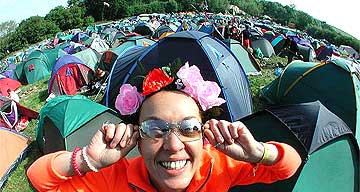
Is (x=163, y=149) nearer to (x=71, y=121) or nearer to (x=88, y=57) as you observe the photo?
(x=71, y=121)

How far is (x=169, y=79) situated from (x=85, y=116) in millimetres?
3581

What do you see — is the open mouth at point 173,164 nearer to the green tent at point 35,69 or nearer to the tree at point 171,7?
the green tent at point 35,69

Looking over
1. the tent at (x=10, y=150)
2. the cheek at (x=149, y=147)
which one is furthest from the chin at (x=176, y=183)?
the tent at (x=10, y=150)

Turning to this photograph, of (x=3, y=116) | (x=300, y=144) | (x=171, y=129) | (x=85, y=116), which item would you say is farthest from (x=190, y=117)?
(x=3, y=116)

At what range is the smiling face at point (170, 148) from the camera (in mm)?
1676

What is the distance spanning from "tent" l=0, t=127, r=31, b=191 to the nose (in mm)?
4465

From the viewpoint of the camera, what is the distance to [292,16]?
178 feet

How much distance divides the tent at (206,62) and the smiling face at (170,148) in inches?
161

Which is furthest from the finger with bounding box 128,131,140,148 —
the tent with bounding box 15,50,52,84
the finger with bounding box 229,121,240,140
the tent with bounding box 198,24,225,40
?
the tent with bounding box 15,50,52,84

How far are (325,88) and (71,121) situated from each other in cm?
375

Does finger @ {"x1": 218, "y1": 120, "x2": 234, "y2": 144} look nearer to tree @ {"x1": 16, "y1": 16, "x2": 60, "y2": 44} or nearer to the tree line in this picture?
the tree line

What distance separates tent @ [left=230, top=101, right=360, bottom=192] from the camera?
3.73m

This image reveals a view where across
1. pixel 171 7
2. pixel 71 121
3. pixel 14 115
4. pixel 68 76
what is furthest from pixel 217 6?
pixel 71 121

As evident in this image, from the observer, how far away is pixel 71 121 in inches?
203
